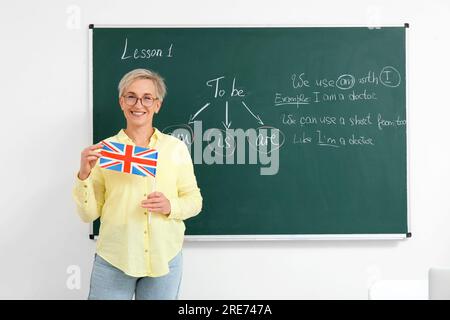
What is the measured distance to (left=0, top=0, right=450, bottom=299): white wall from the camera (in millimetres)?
2955

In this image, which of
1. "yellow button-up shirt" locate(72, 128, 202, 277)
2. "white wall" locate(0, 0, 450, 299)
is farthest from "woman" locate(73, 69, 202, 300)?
"white wall" locate(0, 0, 450, 299)

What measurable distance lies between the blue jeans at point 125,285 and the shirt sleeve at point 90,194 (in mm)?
209

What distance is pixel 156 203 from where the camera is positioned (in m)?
2.21

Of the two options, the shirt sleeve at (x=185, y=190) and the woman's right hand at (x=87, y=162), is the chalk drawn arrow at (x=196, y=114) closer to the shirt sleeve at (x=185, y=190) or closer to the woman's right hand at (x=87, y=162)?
the shirt sleeve at (x=185, y=190)

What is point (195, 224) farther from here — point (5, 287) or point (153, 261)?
point (5, 287)

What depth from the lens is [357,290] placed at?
9.87ft

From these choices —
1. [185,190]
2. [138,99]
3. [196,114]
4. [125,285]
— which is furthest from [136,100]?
[125,285]

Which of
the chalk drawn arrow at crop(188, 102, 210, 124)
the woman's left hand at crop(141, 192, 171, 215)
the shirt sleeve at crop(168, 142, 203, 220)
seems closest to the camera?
the woman's left hand at crop(141, 192, 171, 215)

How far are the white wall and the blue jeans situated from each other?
70 centimetres

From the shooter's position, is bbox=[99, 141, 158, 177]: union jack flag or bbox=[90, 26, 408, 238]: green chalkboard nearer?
bbox=[99, 141, 158, 177]: union jack flag

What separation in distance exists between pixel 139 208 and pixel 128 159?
0.73 feet

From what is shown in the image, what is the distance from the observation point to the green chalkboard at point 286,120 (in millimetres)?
2957

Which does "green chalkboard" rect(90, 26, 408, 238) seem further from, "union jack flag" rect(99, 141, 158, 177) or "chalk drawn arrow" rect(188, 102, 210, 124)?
"union jack flag" rect(99, 141, 158, 177)

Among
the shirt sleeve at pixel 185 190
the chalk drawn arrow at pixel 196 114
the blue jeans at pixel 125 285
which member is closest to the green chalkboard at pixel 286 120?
Answer: the chalk drawn arrow at pixel 196 114
